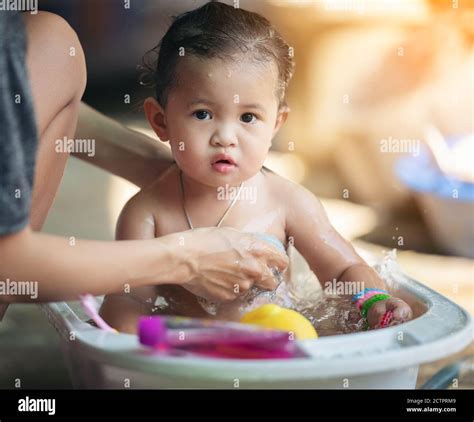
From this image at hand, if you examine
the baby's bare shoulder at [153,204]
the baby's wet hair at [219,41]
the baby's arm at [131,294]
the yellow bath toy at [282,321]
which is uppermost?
the baby's wet hair at [219,41]

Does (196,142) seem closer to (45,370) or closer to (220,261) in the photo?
(220,261)

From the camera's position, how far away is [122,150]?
1.11 metres

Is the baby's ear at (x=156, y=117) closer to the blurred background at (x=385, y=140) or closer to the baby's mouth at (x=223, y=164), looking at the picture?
→ the baby's mouth at (x=223, y=164)

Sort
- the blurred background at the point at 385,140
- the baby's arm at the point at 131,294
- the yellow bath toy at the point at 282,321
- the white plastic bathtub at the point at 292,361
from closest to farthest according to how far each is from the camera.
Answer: the white plastic bathtub at the point at 292,361 → the yellow bath toy at the point at 282,321 → the baby's arm at the point at 131,294 → the blurred background at the point at 385,140

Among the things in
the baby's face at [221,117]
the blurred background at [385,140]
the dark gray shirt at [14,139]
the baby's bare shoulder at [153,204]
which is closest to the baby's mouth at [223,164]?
the baby's face at [221,117]

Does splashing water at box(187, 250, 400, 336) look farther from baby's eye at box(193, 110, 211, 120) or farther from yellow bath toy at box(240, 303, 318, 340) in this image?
baby's eye at box(193, 110, 211, 120)

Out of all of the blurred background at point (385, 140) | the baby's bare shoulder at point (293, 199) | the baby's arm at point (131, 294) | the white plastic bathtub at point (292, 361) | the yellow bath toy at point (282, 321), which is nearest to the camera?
the white plastic bathtub at point (292, 361)

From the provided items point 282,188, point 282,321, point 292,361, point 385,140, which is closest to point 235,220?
point 282,188

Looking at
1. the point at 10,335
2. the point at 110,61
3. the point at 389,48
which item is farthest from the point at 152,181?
the point at 389,48

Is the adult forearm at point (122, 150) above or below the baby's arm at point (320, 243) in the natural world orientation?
above

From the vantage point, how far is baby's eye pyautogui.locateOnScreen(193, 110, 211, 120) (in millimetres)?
885

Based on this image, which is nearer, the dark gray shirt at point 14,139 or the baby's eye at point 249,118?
the dark gray shirt at point 14,139

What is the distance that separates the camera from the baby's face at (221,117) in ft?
2.88

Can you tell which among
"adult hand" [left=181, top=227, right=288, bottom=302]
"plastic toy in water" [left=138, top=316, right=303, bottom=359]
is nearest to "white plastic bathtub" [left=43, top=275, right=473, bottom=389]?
"plastic toy in water" [left=138, top=316, right=303, bottom=359]
